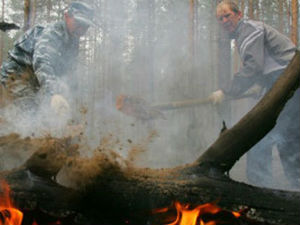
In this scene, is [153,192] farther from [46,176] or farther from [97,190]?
[46,176]

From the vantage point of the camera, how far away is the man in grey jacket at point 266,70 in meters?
3.88

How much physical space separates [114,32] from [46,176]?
1061 centimetres

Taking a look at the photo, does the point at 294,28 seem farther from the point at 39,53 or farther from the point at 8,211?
the point at 8,211

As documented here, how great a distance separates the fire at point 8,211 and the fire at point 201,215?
104cm

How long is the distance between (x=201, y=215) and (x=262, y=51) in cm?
267

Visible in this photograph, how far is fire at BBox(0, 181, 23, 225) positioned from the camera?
2.02m

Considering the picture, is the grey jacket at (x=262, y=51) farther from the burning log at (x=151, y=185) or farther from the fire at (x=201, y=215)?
the fire at (x=201, y=215)

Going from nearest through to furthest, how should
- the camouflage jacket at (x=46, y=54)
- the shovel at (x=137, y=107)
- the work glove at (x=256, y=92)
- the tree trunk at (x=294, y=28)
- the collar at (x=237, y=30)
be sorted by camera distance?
the camouflage jacket at (x=46, y=54)
the collar at (x=237, y=30)
the work glove at (x=256, y=92)
the shovel at (x=137, y=107)
the tree trunk at (x=294, y=28)

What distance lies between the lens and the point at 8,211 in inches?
80.4

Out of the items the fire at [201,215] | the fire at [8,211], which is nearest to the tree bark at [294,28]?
the fire at [201,215]

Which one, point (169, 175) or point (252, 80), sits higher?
point (252, 80)

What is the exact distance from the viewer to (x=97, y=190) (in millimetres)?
1988

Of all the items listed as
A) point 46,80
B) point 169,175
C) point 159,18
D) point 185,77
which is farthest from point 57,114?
point 159,18

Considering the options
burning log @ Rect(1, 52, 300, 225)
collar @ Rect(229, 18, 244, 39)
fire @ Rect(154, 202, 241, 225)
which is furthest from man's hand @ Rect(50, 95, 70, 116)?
collar @ Rect(229, 18, 244, 39)
